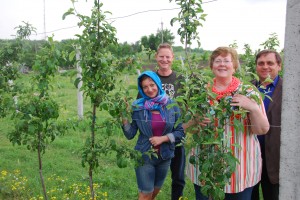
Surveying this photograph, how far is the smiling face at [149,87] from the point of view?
3.03 m

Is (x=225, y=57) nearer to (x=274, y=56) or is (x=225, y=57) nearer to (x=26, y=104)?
(x=274, y=56)

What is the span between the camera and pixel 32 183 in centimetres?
477

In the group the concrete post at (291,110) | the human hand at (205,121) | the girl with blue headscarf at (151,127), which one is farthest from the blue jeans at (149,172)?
the concrete post at (291,110)

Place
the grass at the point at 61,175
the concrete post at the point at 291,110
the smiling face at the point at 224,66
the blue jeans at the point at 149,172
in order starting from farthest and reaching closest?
the grass at the point at 61,175 < the blue jeans at the point at 149,172 < the smiling face at the point at 224,66 < the concrete post at the point at 291,110

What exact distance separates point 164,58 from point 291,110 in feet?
6.09

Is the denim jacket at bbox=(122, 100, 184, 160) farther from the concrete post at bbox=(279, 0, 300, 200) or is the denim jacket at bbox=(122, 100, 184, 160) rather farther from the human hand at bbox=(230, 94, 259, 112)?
the concrete post at bbox=(279, 0, 300, 200)

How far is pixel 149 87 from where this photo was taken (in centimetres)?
303

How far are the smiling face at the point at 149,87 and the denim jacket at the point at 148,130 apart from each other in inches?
6.3

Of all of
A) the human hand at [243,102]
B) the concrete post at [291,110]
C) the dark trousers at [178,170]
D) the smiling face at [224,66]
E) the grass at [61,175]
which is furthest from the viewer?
the grass at [61,175]

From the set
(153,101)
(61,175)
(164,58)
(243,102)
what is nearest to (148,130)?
(153,101)

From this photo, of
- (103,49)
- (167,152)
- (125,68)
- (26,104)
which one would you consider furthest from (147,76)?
(26,104)

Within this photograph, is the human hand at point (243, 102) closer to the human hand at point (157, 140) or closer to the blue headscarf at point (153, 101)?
the blue headscarf at point (153, 101)

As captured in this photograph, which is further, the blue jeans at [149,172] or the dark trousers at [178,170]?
the dark trousers at [178,170]

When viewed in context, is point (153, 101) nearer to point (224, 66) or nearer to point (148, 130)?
point (148, 130)
